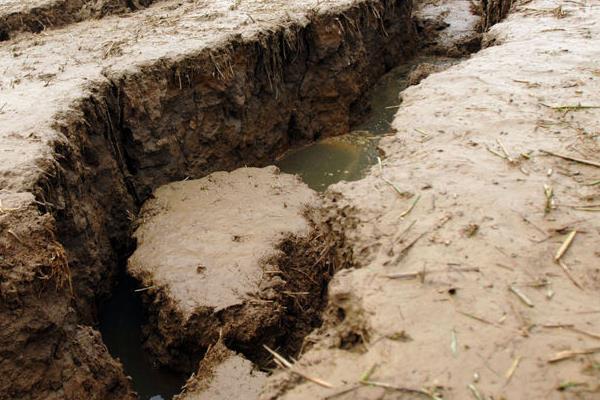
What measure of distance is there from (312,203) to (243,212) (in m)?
0.66

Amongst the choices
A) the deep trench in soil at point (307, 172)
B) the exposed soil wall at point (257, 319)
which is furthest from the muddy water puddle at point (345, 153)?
the exposed soil wall at point (257, 319)

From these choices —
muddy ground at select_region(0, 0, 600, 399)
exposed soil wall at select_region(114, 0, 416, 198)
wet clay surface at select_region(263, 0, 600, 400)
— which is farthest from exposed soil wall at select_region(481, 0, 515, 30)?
wet clay surface at select_region(263, 0, 600, 400)

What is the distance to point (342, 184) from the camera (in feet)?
12.0

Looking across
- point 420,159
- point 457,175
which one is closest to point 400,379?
point 457,175

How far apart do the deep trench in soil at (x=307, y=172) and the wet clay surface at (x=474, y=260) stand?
1794mm

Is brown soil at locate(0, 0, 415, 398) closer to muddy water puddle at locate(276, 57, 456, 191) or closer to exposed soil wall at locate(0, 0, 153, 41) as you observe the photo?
muddy water puddle at locate(276, 57, 456, 191)

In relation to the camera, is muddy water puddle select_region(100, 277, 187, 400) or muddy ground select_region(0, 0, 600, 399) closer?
muddy ground select_region(0, 0, 600, 399)

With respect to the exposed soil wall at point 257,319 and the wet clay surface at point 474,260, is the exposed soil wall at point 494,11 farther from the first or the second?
the exposed soil wall at point 257,319

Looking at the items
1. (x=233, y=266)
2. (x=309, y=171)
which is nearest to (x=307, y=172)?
(x=309, y=171)

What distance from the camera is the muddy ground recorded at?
2.32 meters

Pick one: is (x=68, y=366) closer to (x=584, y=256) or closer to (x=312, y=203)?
(x=312, y=203)

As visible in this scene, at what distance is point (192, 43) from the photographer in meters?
5.69

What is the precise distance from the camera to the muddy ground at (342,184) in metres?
2.32

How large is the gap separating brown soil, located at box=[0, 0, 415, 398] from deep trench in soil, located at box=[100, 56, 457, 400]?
0.71 feet
